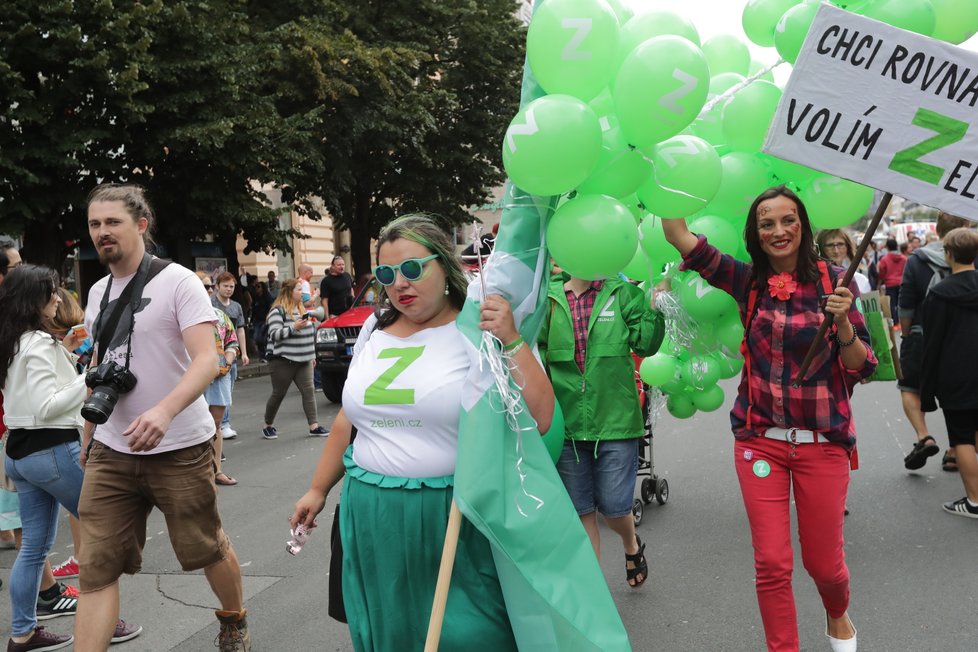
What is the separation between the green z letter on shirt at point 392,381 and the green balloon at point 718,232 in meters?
1.37

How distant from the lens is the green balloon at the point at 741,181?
3.39 meters

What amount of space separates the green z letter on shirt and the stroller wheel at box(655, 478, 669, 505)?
3.87 meters

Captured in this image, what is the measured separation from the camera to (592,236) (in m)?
2.55

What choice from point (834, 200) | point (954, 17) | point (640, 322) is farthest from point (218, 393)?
point (954, 17)

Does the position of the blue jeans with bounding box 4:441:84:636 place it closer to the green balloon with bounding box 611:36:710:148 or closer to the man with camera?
the man with camera

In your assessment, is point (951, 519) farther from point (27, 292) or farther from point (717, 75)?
point (27, 292)

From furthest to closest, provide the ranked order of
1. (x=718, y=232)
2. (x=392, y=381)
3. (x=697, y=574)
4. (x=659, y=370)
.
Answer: (x=697, y=574)
(x=659, y=370)
(x=718, y=232)
(x=392, y=381)

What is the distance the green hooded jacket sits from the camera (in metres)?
4.16

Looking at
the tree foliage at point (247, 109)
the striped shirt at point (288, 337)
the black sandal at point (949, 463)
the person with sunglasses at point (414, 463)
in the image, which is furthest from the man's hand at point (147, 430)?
the tree foliage at point (247, 109)

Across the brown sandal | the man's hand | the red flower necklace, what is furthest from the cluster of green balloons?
the brown sandal

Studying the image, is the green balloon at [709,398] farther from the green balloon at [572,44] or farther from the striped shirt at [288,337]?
the striped shirt at [288,337]

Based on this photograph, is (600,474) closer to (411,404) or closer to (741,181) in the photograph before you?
(741,181)

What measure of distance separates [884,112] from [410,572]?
2064 millimetres

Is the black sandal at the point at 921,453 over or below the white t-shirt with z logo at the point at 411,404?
below
